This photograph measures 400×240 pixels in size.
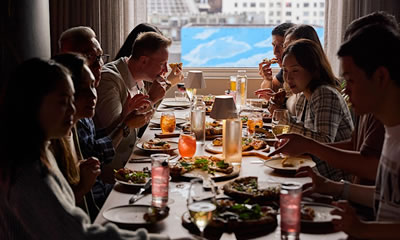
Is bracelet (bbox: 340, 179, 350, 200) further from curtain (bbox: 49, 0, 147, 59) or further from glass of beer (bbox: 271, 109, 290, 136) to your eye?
curtain (bbox: 49, 0, 147, 59)

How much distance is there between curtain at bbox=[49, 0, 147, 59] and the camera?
4.95 m

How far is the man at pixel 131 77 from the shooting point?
3293 mm

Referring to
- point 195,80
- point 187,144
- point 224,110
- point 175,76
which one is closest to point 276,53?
point 195,80

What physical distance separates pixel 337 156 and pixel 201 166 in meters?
0.53

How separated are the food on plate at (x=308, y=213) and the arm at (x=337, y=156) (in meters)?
0.46

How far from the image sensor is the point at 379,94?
1563 millimetres

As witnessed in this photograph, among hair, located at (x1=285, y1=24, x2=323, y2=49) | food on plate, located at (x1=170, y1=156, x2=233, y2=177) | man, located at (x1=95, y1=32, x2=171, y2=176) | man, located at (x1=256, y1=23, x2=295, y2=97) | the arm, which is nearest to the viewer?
the arm

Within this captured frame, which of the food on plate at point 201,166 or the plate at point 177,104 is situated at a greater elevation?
the food on plate at point 201,166

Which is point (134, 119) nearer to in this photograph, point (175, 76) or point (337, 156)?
point (337, 156)

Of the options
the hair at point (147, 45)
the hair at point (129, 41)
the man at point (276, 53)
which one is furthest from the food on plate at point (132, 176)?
the man at point (276, 53)

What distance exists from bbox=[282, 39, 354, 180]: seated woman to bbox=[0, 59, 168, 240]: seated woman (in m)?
1.43

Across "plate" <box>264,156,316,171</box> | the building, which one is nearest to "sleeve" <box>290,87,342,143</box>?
"plate" <box>264,156,316,171</box>

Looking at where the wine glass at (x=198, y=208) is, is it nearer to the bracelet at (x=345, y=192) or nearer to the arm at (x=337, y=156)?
the bracelet at (x=345, y=192)

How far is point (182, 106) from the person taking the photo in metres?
4.51
